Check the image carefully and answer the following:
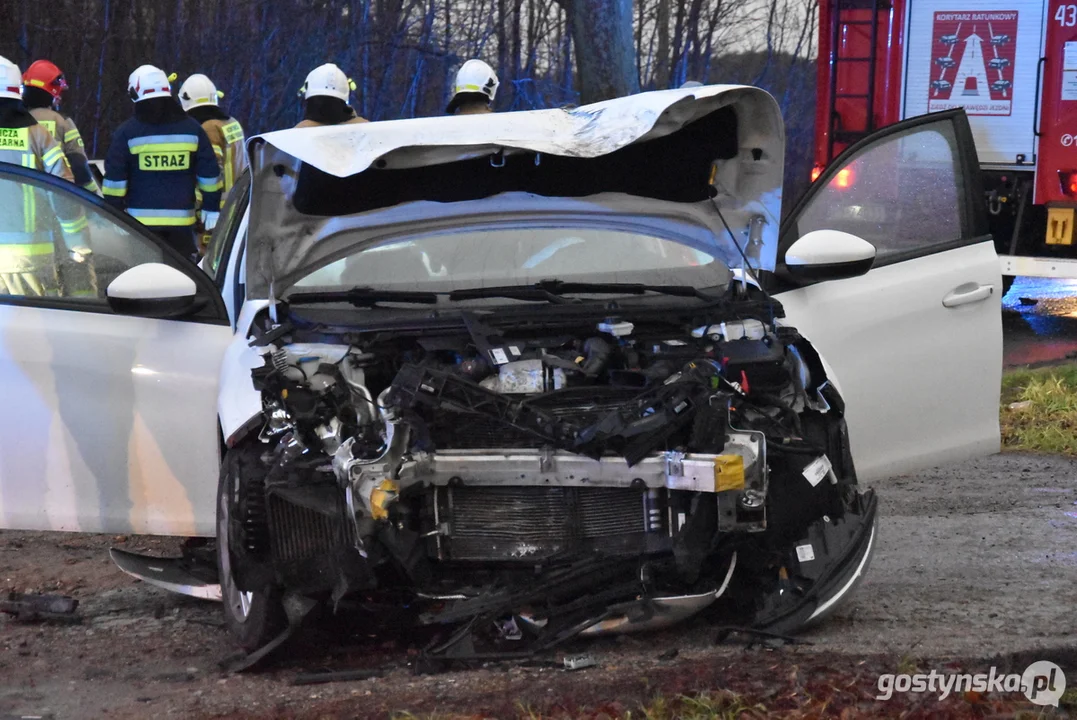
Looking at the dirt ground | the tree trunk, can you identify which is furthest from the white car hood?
the tree trunk

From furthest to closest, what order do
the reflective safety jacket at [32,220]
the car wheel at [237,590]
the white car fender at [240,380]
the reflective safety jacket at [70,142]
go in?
the reflective safety jacket at [70,142] < the reflective safety jacket at [32,220] < the white car fender at [240,380] < the car wheel at [237,590]

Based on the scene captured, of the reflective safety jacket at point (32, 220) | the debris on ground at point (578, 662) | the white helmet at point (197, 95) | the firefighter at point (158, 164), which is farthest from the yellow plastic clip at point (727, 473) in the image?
the white helmet at point (197, 95)

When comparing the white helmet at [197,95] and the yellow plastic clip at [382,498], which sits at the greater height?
the white helmet at [197,95]

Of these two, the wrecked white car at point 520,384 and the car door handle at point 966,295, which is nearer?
the wrecked white car at point 520,384

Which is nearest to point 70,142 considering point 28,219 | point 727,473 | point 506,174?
point 28,219

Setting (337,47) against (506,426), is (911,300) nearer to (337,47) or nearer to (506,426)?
(506,426)

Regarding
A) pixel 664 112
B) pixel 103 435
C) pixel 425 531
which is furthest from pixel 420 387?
pixel 103 435

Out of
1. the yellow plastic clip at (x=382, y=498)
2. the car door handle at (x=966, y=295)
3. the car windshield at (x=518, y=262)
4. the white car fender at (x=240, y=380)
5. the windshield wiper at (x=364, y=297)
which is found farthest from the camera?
the car door handle at (x=966, y=295)

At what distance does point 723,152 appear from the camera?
4520 mm

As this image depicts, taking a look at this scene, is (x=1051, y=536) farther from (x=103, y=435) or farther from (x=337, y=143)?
(x=103, y=435)

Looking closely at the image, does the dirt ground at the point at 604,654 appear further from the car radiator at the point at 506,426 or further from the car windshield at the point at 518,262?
the car windshield at the point at 518,262

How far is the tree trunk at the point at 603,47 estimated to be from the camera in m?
13.4

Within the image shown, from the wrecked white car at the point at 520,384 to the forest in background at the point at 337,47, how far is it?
906 centimetres

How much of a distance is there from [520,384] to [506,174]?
768 millimetres
